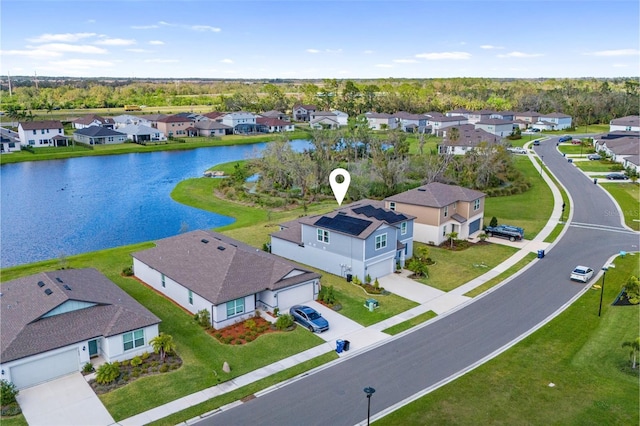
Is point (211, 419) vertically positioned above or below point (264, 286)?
below

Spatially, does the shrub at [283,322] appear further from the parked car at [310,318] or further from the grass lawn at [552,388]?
the grass lawn at [552,388]

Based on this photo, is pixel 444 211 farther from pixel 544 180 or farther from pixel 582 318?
pixel 544 180

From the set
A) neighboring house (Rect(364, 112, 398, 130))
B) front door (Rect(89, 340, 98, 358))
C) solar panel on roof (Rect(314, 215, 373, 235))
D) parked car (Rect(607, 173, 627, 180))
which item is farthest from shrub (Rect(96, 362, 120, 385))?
neighboring house (Rect(364, 112, 398, 130))

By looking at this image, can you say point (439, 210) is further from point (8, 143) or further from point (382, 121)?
point (382, 121)

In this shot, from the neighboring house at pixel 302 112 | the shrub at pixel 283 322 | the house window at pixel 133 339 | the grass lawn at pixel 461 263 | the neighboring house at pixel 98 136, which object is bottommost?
the grass lawn at pixel 461 263

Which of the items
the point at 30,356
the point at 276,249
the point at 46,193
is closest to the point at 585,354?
the point at 276,249

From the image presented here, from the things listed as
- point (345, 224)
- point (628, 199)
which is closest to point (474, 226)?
point (345, 224)

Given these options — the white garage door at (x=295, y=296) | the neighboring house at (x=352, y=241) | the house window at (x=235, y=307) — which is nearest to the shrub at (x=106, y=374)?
the house window at (x=235, y=307)
